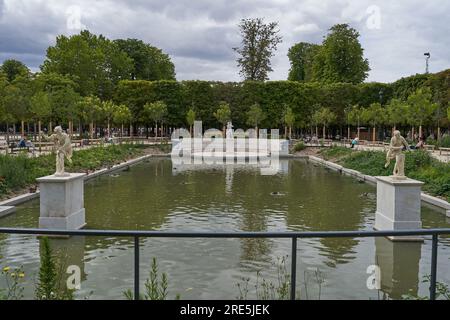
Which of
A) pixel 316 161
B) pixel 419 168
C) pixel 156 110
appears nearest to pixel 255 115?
pixel 156 110

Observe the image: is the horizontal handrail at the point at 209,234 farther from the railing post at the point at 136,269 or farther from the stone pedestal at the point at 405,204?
the stone pedestal at the point at 405,204

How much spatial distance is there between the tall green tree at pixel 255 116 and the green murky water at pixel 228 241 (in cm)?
2272

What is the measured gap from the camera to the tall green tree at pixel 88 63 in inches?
2261

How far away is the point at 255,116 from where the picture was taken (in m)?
51.1

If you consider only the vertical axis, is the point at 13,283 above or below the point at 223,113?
below

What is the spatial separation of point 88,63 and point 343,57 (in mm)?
32983

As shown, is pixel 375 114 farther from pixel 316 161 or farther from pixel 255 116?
pixel 316 161

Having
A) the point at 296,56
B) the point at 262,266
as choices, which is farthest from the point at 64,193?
the point at 296,56

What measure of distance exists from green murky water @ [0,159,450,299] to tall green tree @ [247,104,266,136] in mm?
22724

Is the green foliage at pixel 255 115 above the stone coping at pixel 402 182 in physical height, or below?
above

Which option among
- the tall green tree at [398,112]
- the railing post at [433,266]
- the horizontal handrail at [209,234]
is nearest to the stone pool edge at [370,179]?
the tall green tree at [398,112]

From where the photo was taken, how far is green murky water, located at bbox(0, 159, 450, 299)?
17.9 ft

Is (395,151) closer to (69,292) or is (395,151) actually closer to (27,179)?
(69,292)

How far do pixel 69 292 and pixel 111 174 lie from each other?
64.7 feet
